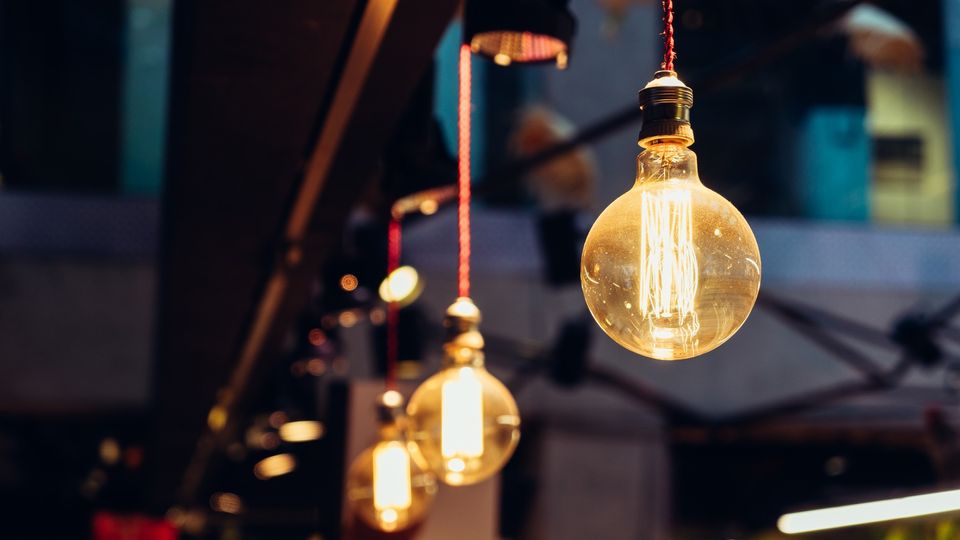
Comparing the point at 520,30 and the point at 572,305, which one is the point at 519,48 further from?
the point at 572,305

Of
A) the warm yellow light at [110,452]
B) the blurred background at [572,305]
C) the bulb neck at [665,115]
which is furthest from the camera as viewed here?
the warm yellow light at [110,452]

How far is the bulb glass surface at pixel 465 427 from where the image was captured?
2.42 metres

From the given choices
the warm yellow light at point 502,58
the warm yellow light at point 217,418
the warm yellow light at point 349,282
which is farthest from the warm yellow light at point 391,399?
the warm yellow light at point 217,418

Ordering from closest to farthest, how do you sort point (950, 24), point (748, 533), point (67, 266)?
point (67, 266) → point (748, 533) → point (950, 24)

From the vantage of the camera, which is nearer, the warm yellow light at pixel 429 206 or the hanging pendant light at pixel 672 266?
the hanging pendant light at pixel 672 266

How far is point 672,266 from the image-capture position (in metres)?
1.37

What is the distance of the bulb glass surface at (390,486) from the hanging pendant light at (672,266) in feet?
6.23

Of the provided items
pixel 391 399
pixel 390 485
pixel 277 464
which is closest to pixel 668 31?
pixel 390 485

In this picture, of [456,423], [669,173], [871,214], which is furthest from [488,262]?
[669,173]

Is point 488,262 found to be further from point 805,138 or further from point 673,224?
point 673,224

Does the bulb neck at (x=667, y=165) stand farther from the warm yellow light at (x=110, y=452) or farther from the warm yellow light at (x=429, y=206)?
the warm yellow light at (x=110, y=452)

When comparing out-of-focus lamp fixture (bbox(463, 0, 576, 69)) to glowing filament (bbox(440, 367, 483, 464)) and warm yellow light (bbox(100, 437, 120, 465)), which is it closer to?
glowing filament (bbox(440, 367, 483, 464))

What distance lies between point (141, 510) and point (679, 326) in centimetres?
678

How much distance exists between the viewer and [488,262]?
8680 mm
